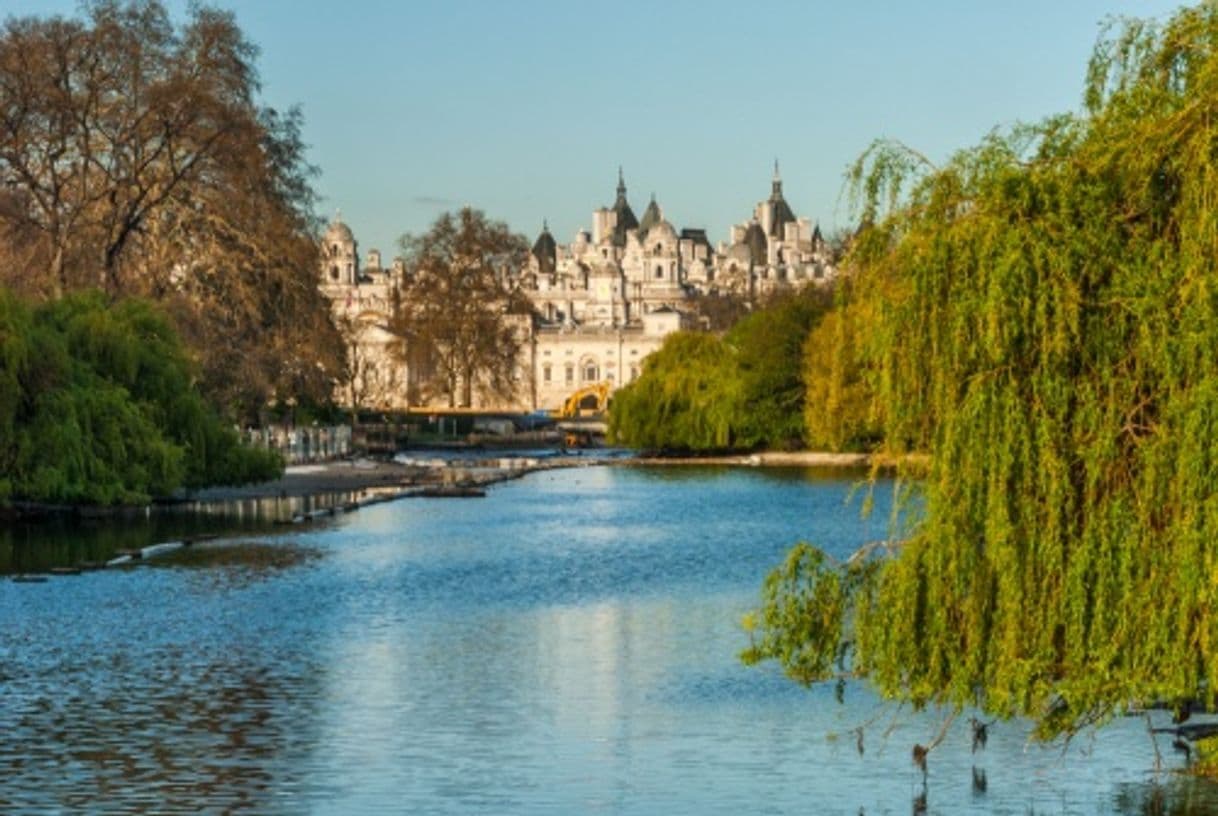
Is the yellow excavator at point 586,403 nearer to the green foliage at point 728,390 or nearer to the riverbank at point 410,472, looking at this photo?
the riverbank at point 410,472

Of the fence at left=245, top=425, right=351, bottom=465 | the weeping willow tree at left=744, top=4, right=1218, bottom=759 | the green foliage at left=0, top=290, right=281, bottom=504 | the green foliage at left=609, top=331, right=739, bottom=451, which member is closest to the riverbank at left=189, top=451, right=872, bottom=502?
the fence at left=245, top=425, right=351, bottom=465

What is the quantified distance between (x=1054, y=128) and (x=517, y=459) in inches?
2889

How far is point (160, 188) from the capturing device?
57656 millimetres

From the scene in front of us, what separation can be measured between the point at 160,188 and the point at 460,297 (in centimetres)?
5851

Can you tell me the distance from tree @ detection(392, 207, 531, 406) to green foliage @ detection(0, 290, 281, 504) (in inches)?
2575

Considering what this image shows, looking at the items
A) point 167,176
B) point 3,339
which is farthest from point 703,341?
point 3,339

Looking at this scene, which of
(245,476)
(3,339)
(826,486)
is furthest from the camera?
(826,486)

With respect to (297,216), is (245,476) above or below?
below

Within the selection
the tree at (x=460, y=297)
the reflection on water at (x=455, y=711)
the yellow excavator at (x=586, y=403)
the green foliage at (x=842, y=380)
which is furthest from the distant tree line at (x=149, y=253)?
the yellow excavator at (x=586, y=403)

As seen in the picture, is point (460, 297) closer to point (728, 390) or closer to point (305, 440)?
point (728, 390)

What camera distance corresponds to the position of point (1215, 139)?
594 inches

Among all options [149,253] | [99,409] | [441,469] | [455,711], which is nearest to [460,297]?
[441,469]

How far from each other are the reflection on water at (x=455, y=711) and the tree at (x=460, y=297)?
79053 millimetres

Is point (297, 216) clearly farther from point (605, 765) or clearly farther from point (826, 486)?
point (605, 765)
